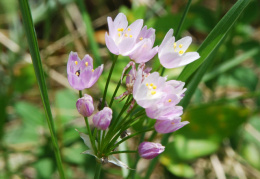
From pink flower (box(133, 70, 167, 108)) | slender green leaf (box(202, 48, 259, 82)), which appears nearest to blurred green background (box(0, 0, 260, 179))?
slender green leaf (box(202, 48, 259, 82))

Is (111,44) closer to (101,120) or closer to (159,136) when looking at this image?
(101,120)

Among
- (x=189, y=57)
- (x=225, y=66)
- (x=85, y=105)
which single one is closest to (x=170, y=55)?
(x=189, y=57)

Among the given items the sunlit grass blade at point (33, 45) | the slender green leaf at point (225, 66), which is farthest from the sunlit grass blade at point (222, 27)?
the slender green leaf at point (225, 66)

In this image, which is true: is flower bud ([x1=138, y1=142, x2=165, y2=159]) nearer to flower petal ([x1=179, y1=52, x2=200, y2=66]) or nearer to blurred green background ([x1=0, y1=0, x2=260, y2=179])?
flower petal ([x1=179, y1=52, x2=200, y2=66])

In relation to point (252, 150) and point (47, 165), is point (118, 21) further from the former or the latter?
point (252, 150)

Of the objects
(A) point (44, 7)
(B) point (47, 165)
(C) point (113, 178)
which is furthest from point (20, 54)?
(C) point (113, 178)

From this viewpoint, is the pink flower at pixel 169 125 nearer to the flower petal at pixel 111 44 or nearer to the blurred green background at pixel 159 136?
the flower petal at pixel 111 44
